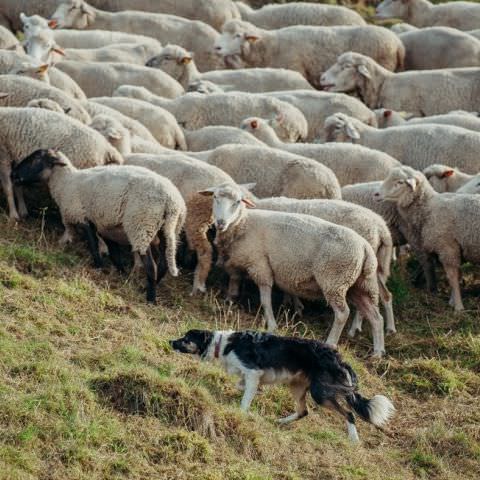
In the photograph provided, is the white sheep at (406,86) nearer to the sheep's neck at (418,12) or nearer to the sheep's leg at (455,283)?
the sheep's neck at (418,12)

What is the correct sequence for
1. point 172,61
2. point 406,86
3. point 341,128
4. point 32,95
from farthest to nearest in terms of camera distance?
point 172,61
point 406,86
point 341,128
point 32,95

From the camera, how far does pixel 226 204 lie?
1056cm

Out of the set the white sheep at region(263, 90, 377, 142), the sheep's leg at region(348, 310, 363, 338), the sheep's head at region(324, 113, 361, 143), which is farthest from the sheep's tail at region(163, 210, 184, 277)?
the white sheep at region(263, 90, 377, 142)

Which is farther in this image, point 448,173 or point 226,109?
point 226,109

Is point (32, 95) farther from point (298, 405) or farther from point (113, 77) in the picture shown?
point (298, 405)

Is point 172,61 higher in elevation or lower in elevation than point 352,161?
lower

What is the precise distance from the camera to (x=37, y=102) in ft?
40.4

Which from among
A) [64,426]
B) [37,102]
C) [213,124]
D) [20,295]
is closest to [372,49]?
[213,124]

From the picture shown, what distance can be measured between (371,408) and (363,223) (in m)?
2.83

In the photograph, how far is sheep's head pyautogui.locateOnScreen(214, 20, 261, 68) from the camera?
18.7m

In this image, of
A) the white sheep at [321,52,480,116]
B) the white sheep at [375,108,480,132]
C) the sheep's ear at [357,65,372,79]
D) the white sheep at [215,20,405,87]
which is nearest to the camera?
the white sheep at [375,108,480,132]

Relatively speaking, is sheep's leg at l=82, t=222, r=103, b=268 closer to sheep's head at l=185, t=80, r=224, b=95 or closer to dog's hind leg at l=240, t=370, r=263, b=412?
dog's hind leg at l=240, t=370, r=263, b=412

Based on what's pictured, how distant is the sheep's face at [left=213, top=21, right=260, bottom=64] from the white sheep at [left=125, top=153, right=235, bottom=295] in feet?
24.0

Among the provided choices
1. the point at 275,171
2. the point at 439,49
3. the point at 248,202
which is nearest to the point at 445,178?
the point at 275,171
